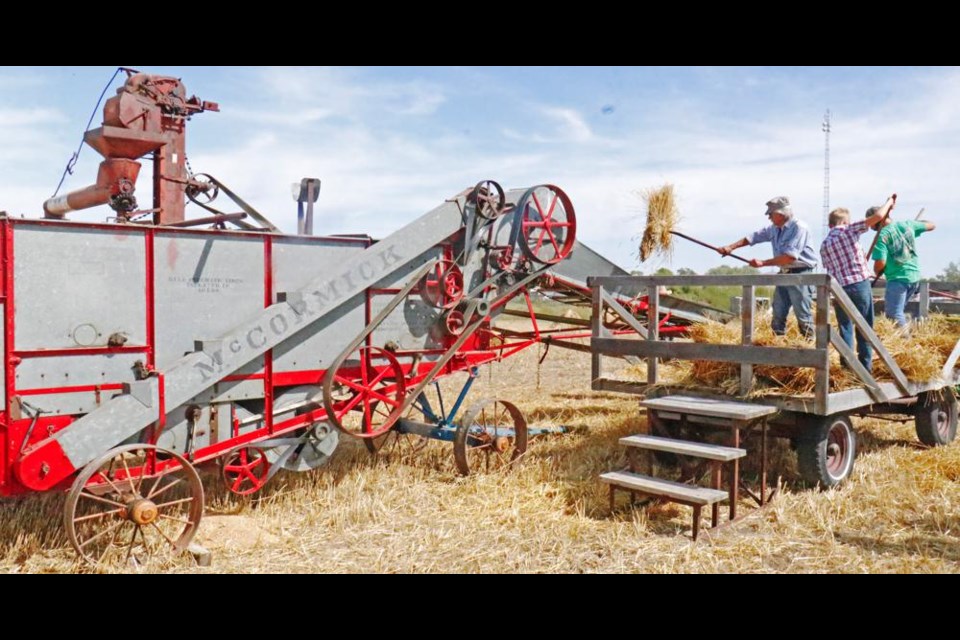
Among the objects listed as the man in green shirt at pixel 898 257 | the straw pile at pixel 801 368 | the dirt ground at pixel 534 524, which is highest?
the man in green shirt at pixel 898 257

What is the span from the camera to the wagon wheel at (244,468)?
571cm

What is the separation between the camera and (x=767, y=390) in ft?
19.2

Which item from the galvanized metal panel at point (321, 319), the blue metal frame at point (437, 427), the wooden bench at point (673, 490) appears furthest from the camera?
the blue metal frame at point (437, 427)

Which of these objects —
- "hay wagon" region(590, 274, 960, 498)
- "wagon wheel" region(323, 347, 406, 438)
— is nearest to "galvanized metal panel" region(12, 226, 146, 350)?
"wagon wheel" region(323, 347, 406, 438)

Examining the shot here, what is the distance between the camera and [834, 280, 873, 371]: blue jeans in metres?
6.44

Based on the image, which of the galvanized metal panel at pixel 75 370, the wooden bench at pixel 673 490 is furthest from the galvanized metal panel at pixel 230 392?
the wooden bench at pixel 673 490

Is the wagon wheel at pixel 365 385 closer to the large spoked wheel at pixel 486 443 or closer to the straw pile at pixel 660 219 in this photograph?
the large spoked wheel at pixel 486 443

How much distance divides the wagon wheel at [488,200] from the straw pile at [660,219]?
1.94 m

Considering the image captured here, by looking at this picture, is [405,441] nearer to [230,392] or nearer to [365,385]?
[365,385]

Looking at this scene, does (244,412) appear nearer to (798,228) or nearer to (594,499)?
(594,499)

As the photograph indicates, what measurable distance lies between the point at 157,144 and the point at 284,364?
218 cm

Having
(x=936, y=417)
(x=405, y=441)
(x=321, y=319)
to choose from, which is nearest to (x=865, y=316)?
(x=936, y=417)

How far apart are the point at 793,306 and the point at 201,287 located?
4.73 meters

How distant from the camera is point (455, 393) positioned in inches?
448
